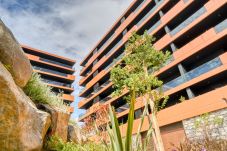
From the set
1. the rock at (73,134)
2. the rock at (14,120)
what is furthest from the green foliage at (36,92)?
the rock at (14,120)

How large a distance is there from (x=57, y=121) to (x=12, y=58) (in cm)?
223

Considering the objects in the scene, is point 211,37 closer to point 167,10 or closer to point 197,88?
point 197,88

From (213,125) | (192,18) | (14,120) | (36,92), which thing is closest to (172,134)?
(213,125)

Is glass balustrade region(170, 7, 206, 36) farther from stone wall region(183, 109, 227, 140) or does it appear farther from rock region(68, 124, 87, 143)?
rock region(68, 124, 87, 143)

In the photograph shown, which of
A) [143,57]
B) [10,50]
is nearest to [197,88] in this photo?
[143,57]

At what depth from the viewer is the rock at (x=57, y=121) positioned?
5938 mm

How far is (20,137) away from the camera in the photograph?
13.4 feet

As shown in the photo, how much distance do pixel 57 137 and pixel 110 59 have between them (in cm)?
3116

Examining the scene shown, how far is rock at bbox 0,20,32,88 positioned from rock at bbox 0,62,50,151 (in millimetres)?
730

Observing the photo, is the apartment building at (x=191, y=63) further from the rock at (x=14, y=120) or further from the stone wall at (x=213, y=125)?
the rock at (x=14, y=120)

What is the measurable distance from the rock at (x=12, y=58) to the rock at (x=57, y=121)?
3.59 feet

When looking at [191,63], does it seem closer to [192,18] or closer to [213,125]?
[192,18]

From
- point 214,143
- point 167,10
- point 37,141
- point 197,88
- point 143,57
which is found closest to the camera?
point 214,143

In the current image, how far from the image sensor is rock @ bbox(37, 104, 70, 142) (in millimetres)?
5938
